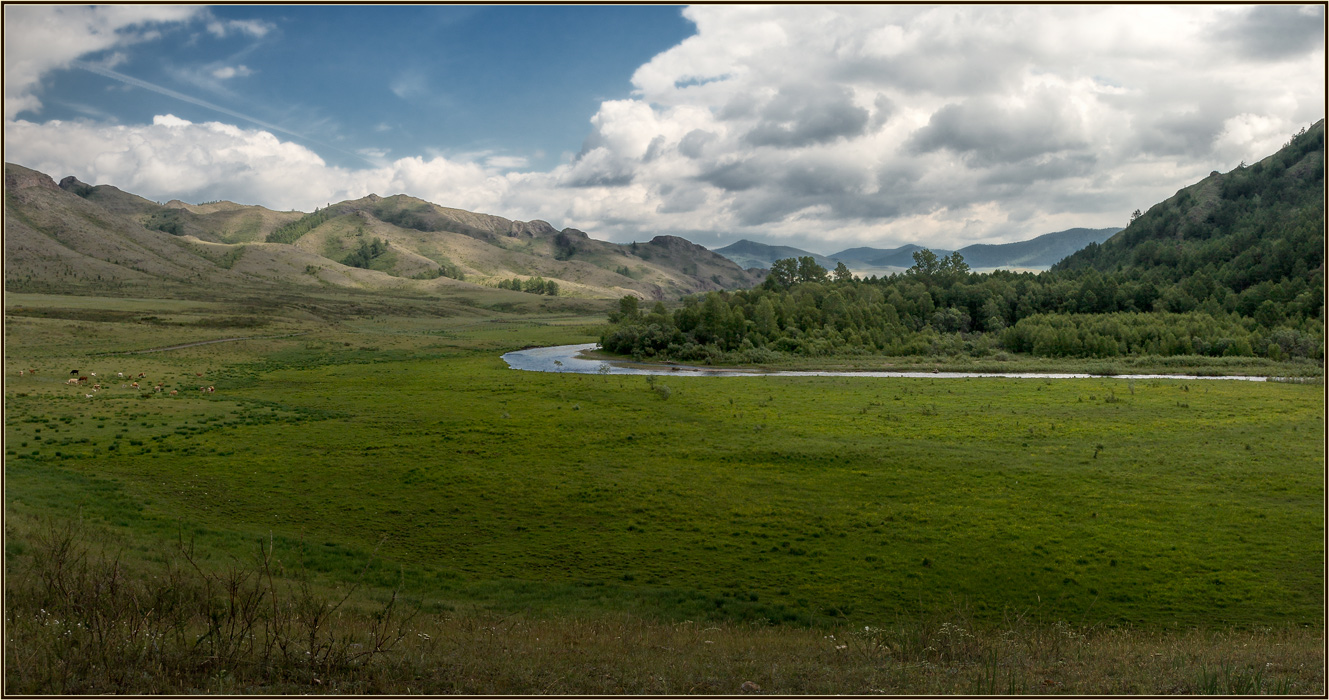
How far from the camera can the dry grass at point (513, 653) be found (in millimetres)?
9211

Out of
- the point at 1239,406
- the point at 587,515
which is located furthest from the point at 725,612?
the point at 1239,406

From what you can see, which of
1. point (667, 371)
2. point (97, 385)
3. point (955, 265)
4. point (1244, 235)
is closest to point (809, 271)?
point (955, 265)

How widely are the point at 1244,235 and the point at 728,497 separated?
463 ft

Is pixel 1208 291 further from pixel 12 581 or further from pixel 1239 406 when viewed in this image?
pixel 12 581

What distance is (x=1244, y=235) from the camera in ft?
393

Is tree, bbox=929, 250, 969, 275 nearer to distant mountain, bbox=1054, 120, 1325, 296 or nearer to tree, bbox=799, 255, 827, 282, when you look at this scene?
tree, bbox=799, 255, 827, 282

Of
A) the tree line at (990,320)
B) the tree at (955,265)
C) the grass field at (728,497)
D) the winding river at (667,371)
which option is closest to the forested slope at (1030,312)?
the tree line at (990,320)

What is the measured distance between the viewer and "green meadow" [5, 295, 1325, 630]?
16953 millimetres

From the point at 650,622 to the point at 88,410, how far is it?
38.1m

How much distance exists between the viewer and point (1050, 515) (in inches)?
878

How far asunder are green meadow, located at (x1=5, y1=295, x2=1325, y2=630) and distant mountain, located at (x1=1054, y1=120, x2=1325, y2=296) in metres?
69.3

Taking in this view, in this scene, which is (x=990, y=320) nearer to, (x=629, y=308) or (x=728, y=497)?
(x=629, y=308)

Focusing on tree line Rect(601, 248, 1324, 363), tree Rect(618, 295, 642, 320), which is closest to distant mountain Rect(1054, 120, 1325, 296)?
tree line Rect(601, 248, 1324, 363)

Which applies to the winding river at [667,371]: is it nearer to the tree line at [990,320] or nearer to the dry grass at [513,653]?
the tree line at [990,320]
